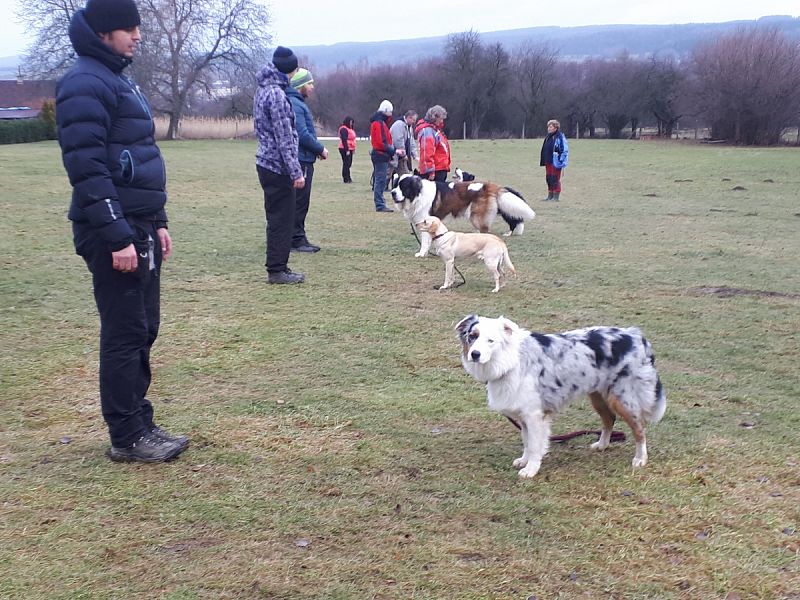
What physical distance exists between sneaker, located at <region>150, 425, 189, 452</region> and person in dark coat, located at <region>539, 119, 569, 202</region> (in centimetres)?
1281

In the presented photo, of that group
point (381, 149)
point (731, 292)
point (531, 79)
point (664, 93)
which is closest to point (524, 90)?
point (531, 79)

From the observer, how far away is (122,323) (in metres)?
3.83

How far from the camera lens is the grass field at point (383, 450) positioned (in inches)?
125

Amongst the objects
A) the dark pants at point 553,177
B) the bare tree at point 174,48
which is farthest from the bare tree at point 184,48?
the dark pants at point 553,177

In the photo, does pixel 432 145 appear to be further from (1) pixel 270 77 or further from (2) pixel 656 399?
(2) pixel 656 399

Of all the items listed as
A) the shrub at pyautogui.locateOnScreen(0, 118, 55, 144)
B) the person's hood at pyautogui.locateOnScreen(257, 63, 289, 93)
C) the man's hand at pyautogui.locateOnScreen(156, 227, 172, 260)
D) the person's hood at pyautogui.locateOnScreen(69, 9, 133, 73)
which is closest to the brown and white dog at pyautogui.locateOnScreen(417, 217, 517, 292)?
the person's hood at pyautogui.locateOnScreen(257, 63, 289, 93)

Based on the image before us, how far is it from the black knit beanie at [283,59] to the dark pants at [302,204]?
1.38 meters

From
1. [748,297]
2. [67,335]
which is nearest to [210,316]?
[67,335]

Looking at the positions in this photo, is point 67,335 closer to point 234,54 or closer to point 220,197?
point 220,197

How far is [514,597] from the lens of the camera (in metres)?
3.00

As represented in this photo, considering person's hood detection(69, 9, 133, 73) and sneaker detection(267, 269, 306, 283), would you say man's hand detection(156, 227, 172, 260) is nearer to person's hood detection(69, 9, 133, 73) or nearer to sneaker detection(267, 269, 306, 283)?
person's hood detection(69, 9, 133, 73)

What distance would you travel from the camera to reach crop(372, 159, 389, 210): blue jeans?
14.6 meters

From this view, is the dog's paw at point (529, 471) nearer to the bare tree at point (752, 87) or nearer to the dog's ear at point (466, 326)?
the dog's ear at point (466, 326)

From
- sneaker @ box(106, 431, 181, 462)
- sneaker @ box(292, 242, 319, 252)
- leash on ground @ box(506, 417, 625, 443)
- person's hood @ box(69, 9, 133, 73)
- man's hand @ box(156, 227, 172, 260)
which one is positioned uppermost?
person's hood @ box(69, 9, 133, 73)
